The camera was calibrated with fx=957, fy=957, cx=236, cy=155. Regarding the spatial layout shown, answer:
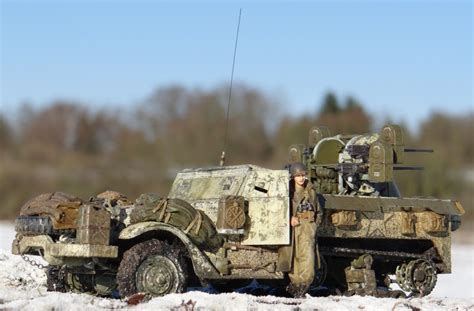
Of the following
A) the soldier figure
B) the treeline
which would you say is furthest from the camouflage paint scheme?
the treeline

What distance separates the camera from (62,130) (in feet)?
133

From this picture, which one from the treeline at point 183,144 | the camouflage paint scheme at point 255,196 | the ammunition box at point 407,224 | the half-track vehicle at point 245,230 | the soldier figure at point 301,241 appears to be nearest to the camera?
the half-track vehicle at point 245,230

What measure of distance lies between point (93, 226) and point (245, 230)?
1.99 meters

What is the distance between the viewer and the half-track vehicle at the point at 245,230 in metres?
11.2

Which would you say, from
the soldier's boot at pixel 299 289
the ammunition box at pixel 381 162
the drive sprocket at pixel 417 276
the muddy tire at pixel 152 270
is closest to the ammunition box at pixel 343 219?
the ammunition box at pixel 381 162

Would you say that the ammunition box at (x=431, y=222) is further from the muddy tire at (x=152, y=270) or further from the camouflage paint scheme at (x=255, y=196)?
the muddy tire at (x=152, y=270)

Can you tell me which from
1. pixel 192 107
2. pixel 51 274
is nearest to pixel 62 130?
pixel 192 107

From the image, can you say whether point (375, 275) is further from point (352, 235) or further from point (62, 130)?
point (62, 130)

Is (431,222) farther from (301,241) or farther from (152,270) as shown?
(152,270)

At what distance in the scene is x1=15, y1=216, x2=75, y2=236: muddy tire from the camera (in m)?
11.3

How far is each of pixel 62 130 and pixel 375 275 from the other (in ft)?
93.2

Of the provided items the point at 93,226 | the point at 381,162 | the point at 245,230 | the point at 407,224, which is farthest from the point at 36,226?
the point at 407,224

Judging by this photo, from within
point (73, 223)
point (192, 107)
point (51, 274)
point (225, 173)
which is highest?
point (192, 107)

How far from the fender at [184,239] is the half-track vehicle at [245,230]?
0.04 feet
